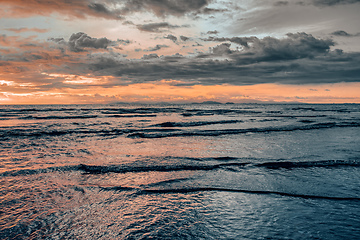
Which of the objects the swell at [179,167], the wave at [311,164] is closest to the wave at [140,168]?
the swell at [179,167]

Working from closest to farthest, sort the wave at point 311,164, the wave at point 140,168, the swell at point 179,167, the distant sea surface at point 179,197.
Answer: the distant sea surface at point 179,197
the swell at point 179,167
the wave at point 140,168
the wave at point 311,164

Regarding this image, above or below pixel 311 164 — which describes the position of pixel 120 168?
above

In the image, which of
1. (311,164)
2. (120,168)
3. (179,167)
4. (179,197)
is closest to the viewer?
(179,197)

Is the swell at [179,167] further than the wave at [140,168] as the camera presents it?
No

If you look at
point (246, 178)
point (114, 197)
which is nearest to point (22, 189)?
point (114, 197)

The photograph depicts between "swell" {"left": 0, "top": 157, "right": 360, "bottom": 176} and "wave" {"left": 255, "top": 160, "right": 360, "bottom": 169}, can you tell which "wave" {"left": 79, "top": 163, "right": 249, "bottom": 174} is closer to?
"swell" {"left": 0, "top": 157, "right": 360, "bottom": 176}

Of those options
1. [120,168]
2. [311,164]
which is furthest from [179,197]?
[311,164]

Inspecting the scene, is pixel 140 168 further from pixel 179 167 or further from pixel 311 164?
pixel 311 164

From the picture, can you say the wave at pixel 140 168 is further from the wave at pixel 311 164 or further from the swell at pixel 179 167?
the wave at pixel 311 164

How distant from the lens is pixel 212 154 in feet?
31.1

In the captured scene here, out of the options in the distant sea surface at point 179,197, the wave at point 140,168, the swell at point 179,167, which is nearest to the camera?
the distant sea surface at point 179,197

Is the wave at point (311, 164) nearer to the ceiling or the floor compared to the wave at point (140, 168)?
nearer to the floor

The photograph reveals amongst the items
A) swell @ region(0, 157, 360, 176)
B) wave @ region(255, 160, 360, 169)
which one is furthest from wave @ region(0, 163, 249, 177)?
wave @ region(255, 160, 360, 169)

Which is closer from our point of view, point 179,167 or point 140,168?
point 140,168
